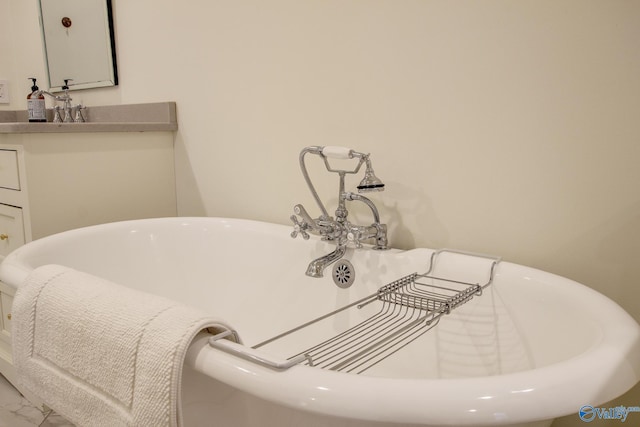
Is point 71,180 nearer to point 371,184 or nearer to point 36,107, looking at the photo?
point 36,107

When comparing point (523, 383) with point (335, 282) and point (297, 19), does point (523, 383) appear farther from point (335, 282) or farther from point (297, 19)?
point (297, 19)

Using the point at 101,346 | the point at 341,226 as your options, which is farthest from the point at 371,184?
the point at 101,346

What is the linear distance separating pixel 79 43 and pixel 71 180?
0.94 meters

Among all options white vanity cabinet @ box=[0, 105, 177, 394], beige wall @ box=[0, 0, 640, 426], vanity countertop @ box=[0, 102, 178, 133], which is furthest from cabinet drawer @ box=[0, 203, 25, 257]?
beige wall @ box=[0, 0, 640, 426]

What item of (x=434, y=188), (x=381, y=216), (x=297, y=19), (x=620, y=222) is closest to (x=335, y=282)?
(x=381, y=216)

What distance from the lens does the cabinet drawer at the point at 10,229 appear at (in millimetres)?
1523

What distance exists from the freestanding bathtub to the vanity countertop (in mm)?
374

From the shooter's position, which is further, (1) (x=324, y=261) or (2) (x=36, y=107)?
(2) (x=36, y=107)

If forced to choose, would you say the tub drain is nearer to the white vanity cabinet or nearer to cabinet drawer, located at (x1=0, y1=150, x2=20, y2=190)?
the white vanity cabinet

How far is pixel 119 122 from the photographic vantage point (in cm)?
190

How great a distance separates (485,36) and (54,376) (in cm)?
111

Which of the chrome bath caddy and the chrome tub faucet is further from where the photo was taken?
the chrome tub faucet

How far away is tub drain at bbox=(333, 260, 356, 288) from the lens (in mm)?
1196

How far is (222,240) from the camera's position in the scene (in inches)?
58.4
